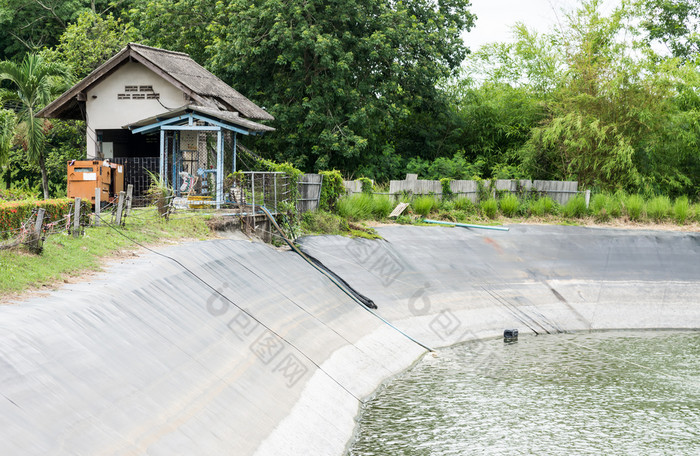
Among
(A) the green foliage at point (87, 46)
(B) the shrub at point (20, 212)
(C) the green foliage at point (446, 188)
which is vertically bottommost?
(C) the green foliage at point (446, 188)

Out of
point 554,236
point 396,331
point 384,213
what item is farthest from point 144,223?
point 554,236

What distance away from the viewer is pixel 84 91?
24453mm

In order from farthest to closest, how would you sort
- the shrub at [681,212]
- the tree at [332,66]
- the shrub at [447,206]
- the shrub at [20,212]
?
the tree at [332,66] → the shrub at [681,212] → the shrub at [447,206] → the shrub at [20,212]

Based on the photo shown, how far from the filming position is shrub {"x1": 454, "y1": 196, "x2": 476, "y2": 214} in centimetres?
2770

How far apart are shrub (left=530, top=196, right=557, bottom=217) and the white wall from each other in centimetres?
1410

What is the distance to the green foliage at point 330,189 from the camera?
77.5ft

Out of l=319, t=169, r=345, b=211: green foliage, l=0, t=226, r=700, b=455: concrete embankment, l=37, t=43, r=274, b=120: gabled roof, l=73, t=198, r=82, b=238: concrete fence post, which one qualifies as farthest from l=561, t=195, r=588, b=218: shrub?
l=73, t=198, r=82, b=238: concrete fence post

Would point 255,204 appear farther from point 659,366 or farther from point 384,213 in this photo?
point 659,366

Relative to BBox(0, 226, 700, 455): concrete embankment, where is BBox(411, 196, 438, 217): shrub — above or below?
above

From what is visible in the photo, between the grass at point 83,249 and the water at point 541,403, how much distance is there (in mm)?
5296

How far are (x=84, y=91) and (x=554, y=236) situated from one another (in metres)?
16.6

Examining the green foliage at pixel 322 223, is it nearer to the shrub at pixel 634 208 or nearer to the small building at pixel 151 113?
the small building at pixel 151 113

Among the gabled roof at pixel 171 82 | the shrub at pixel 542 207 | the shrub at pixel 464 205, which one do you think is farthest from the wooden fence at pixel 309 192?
the shrub at pixel 542 207

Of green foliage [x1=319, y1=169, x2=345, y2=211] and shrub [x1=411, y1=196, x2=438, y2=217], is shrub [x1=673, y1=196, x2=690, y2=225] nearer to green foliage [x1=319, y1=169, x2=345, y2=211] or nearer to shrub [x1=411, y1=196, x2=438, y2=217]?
shrub [x1=411, y1=196, x2=438, y2=217]
